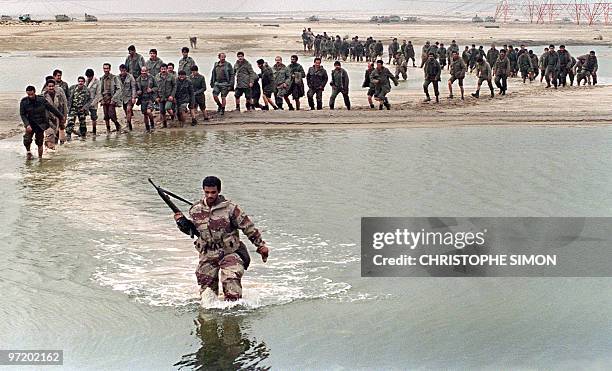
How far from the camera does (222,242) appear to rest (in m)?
8.28

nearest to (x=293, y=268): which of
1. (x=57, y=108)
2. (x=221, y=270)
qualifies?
(x=221, y=270)

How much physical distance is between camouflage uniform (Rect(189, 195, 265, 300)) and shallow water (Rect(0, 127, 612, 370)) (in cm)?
30

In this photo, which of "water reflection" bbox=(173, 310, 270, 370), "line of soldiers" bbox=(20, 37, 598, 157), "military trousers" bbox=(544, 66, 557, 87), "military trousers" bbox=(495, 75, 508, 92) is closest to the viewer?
"water reflection" bbox=(173, 310, 270, 370)

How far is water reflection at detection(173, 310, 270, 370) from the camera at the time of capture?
7430 mm

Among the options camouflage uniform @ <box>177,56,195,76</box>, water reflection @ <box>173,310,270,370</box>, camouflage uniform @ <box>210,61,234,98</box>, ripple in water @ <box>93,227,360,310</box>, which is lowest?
water reflection @ <box>173,310,270,370</box>

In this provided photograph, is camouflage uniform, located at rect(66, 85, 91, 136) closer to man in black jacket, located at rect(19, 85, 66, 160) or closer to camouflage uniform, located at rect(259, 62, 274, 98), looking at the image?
man in black jacket, located at rect(19, 85, 66, 160)

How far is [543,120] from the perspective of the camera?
67.5 ft

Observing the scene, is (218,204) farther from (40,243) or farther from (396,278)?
(40,243)

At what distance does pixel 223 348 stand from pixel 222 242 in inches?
37.1

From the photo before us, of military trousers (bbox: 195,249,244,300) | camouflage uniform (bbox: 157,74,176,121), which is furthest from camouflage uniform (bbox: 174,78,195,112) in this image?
military trousers (bbox: 195,249,244,300)

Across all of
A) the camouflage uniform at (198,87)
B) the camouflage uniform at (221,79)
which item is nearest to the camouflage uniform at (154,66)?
the camouflage uniform at (198,87)

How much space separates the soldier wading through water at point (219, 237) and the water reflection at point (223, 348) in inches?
12.0

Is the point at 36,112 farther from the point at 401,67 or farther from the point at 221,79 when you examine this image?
the point at 401,67

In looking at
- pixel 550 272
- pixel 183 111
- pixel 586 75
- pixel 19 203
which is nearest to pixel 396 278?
pixel 550 272
